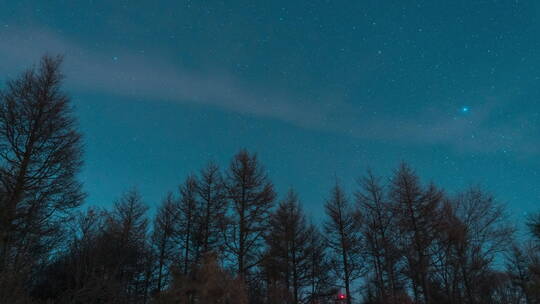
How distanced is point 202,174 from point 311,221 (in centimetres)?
822

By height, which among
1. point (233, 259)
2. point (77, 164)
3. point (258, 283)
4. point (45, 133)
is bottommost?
point (258, 283)

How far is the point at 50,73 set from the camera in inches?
505

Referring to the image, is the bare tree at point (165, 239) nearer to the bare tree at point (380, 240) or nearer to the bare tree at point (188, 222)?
the bare tree at point (188, 222)

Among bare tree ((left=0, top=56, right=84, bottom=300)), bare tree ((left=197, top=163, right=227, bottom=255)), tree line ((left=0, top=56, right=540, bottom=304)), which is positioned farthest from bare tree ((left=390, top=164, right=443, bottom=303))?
bare tree ((left=0, top=56, right=84, bottom=300))

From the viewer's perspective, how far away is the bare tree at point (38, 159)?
381 inches

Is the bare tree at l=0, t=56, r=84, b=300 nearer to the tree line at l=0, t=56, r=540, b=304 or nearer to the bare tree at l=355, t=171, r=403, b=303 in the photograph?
the tree line at l=0, t=56, r=540, b=304

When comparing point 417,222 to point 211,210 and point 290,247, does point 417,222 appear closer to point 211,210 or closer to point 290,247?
point 290,247

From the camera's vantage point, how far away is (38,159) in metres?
11.1

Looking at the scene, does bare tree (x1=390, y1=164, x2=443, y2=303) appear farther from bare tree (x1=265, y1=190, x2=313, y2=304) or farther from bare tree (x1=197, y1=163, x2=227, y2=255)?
bare tree (x1=197, y1=163, x2=227, y2=255)

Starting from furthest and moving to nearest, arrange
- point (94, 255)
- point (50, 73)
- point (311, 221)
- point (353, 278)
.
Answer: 1. point (311, 221)
2. point (353, 278)
3. point (50, 73)
4. point (94, 255)

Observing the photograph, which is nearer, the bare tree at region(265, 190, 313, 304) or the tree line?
the tree line

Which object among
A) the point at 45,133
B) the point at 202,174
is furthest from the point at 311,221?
the point at 45,133

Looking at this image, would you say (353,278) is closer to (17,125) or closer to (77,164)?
Answer: (77,164)

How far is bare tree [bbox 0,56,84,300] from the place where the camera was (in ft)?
31.8
